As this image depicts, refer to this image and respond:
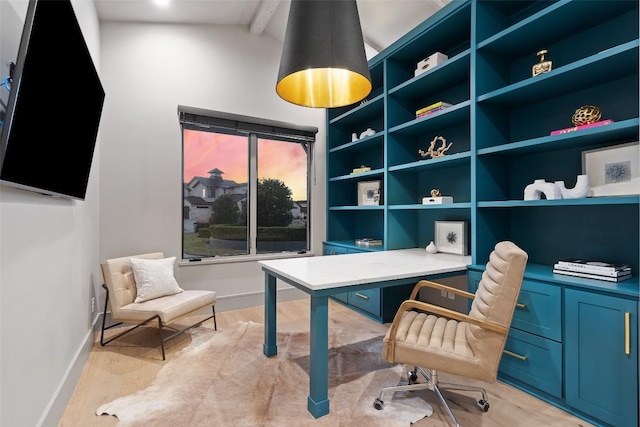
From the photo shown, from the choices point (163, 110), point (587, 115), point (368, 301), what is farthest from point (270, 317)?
point (587, 115)

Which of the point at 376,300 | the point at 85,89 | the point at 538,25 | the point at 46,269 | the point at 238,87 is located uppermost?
the point at 238,87

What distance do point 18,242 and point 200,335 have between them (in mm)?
1932

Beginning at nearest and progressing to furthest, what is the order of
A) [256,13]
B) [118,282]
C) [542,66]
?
[542,66] → [118,282] → [256,13]

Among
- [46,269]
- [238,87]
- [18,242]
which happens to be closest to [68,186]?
[46,269]

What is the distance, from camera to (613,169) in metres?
1.95

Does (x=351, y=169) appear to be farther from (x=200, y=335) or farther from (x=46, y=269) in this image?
(x=46, y=269)

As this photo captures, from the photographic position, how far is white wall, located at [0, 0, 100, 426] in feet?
3.95

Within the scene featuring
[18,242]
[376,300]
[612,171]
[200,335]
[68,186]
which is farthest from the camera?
[376,300]

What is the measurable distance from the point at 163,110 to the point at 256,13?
59.2 inches

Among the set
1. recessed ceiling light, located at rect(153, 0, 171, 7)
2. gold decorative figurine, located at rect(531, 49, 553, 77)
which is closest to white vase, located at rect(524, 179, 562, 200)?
gold decorative figurine, located at rect(531, 49, 553, 77)

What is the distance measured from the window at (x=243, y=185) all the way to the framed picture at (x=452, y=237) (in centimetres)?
182

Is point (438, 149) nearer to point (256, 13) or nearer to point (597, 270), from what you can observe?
point (597, 270)

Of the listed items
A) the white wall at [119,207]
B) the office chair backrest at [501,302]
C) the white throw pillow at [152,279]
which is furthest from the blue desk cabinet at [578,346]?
the white throw pillow at [152,279]

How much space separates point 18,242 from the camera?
130 cm
